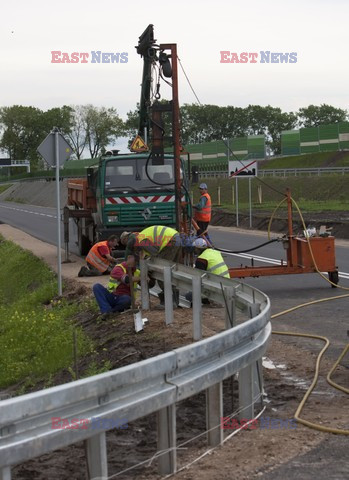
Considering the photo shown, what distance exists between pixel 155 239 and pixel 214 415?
8.38 meters

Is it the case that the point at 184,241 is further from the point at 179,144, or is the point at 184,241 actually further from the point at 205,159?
the point at 205,159

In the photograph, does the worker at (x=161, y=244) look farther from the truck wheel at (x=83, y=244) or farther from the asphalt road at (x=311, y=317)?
the truck wheel at (x=83, y=244)

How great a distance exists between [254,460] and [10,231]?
38.0 meters

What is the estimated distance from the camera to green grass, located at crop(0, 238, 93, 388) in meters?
13.6

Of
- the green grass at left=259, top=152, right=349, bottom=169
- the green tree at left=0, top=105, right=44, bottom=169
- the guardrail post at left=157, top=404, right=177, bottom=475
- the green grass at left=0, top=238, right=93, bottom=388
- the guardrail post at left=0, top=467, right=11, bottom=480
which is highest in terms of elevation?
the green tree at left=0, top=105, right=44, bottom=169

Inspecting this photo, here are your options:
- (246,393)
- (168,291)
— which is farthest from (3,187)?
(246,393)

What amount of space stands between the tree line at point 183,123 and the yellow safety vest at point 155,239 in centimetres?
12821

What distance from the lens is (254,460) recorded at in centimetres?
635

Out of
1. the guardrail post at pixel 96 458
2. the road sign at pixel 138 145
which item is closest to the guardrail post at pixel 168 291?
the guardrail post at pixel 96 458

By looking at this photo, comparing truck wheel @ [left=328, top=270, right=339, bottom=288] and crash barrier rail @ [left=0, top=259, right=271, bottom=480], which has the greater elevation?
crash barrier rail @ [left=0, top=259, right=271, bottom=480]

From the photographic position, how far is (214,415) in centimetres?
678

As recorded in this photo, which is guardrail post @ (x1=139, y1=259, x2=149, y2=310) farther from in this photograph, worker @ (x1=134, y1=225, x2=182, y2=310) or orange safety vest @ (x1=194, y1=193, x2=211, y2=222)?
orange safety vest @ (x1=194, y1=193, x2=211, y2=222)

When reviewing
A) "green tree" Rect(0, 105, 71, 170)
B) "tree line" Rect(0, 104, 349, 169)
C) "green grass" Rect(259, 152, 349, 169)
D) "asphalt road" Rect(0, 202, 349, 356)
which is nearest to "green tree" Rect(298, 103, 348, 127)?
"tree line" Rect(0, 104, 349, 169)

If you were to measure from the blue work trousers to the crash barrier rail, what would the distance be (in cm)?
627
